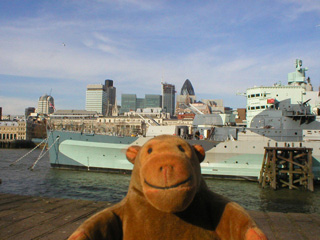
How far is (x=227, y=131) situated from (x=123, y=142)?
8.25m

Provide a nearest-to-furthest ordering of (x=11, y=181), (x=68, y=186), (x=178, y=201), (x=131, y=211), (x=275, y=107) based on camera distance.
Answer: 1. (x=178, y=201)
2. (x=131, y=211)
3. (x=68, y=186)
4. (x=11, y=181)
5. (x=275, y=107)

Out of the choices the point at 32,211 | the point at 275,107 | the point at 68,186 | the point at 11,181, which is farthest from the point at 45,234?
the point at 275,107

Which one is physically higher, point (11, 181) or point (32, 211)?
point (32, 211)

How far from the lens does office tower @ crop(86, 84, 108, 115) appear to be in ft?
592

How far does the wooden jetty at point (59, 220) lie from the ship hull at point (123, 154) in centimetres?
1359

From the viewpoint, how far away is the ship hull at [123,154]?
19.3 m

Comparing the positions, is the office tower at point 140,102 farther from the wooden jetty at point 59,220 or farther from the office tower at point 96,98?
the wooden jetty at point 59,220

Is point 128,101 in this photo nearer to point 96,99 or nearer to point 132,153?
point 96,99

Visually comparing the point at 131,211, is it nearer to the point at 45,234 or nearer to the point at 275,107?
the point at 45,234

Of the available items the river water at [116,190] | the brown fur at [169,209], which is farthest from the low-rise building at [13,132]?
the brown fur at [169,209]

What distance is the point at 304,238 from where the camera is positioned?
15.2 ft

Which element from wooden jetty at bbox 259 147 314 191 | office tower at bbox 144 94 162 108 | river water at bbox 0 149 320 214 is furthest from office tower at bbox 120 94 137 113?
wooden jetty at bbox 259 147 314 191

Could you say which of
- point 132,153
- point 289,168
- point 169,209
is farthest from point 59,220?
point 289,168

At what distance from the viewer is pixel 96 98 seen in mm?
181875
